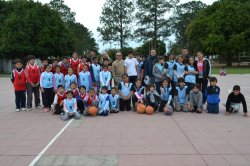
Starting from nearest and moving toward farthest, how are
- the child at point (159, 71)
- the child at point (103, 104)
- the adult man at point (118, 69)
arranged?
the child at point (103, 104) → the child at point (159, 71) → the adult man at point (118, 69)

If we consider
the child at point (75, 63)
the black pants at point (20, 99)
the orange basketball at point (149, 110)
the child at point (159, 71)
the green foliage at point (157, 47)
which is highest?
the green foliage at point (157, 47)

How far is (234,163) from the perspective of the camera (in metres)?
5.85

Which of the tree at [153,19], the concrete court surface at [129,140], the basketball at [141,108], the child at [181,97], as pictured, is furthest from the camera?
the tree at [153,19]

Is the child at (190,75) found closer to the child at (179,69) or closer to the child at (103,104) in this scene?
the child at (179,69)

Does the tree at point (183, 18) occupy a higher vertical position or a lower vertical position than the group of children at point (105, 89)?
higher

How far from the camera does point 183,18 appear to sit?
244 feet

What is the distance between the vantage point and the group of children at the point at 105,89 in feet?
35.5

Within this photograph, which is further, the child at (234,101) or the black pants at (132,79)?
the black pants at (132,79)

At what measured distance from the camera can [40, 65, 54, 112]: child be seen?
38.4ft

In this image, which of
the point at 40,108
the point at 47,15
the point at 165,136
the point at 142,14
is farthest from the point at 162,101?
the point at 142,14

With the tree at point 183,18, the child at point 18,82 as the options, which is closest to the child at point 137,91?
the child at point 18,82

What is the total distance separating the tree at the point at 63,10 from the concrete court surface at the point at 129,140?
58031 millimetres

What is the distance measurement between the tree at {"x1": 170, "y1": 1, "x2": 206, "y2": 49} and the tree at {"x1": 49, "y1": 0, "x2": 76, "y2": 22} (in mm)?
21006

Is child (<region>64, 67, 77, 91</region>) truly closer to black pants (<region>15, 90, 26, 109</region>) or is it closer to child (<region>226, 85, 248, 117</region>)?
black pants (<region>15, 90, 26, 109</region>)
